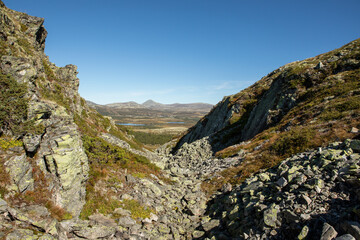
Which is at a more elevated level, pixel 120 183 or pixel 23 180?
pixel 23 180

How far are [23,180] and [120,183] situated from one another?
7422 millimetres

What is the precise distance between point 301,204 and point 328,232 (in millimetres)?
2113

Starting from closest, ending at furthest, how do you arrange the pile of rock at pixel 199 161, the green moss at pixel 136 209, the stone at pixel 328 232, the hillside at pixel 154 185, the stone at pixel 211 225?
the stone at pixel 328 232, the hillside at pixel 154 185, the stone at pixel 211 225, the green moss at pixel 136 209, the pile of rock at pixel 199 161

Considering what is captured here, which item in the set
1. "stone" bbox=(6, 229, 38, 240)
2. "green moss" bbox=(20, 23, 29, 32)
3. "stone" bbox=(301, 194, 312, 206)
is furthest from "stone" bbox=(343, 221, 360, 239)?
"green moss" bbox=(20, 23, 29, 32)

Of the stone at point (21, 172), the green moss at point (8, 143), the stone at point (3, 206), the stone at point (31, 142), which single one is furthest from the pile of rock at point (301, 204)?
the green moss at point (8, 143)

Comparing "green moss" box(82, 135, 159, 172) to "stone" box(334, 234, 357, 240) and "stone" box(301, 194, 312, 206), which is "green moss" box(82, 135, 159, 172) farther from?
"stone" box(334, 234, 357, 240)

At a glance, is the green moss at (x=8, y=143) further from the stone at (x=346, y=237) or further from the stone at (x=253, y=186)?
the stone at (x=346, y=237)

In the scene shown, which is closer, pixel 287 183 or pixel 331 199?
pixel 331 199

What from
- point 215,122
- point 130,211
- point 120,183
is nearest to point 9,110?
point 120,183

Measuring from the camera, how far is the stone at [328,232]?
6705 millimetres

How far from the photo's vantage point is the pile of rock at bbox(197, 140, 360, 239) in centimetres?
745

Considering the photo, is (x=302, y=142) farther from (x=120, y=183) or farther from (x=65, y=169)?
(x=65, y=169)

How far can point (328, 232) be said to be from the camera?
22.5 feet

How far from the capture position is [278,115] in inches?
1271
